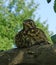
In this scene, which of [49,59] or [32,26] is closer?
[49,59]

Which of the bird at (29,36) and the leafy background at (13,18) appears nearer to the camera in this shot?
the bird at (29,36)

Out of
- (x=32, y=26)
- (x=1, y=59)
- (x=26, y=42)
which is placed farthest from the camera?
(x=32, y=26)

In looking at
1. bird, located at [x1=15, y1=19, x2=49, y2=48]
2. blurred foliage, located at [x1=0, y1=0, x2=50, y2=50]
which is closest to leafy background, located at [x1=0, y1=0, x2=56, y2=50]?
blurred foliage, located at [x1=0, y1=0, x2=50, y2=50]

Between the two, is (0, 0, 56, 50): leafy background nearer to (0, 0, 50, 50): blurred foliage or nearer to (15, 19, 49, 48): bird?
(0, 0, 50, 50): blurred foliage

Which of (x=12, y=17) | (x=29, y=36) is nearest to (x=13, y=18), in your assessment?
(x=12, y=17)

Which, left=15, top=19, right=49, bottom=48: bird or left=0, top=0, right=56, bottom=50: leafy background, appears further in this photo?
left=0, top=0, right=56, bottom=50: leafy background

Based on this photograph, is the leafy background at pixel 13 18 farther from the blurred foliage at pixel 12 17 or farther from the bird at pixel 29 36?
the bird at pixel 29 36

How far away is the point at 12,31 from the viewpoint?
20219mm

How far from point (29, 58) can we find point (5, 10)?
59.9 feet

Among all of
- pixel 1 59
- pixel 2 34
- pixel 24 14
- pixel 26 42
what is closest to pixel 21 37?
pixel 26 42

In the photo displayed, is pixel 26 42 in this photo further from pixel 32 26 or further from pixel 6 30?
pixel 6 30

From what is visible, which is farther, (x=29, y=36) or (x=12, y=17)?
(x=12, y=17)

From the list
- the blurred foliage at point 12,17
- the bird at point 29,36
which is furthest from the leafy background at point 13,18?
the bird at point 29,36

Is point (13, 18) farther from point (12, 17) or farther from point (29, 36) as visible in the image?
point (29, 36)
